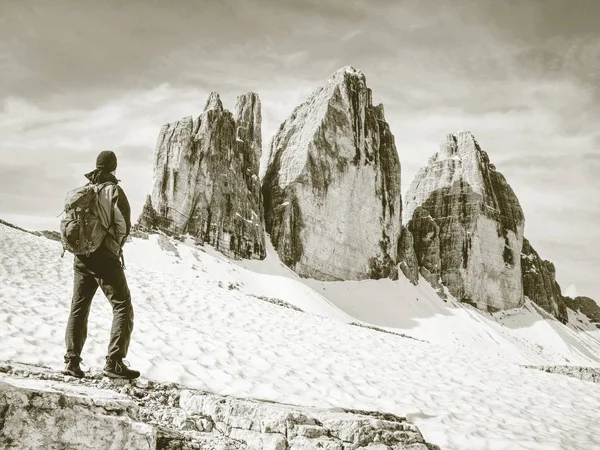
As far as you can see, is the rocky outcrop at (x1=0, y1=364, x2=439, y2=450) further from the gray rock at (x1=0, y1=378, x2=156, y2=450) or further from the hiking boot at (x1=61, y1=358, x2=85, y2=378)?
the hiking boot at (x1=61, y1=358, x2=85, y2=378)

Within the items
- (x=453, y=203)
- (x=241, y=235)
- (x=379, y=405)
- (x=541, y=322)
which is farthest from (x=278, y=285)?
(x=541, y=322)

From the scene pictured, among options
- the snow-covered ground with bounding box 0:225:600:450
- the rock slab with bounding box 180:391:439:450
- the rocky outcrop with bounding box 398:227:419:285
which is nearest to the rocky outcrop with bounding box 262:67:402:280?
the rocky outcrop with bounding box 398:227:419:285

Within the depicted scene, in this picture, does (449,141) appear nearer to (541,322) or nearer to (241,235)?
(541,322)

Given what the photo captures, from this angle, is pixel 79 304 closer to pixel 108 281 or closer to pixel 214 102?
pixel 108 281

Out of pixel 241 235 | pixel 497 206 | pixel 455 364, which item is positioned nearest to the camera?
pixel 455 364

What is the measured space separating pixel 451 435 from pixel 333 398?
61.0 inches

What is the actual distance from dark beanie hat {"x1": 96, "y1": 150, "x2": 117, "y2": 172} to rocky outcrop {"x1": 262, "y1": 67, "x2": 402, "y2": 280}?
32.4m

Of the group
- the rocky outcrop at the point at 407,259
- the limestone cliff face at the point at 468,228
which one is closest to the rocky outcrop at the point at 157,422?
the rocky outcrop at the point at 407,259

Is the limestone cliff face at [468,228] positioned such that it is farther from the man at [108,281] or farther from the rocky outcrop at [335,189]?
the man at [108,281]

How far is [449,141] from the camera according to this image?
62.3 meters

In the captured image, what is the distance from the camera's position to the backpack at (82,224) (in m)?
4.50

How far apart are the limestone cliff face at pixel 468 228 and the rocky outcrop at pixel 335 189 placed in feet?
33.3

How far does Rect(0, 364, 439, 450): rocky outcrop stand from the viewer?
2582mm

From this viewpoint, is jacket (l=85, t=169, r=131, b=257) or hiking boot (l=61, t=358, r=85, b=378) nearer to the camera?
hiking boot (l=61, t=358, r=85, b=378)
